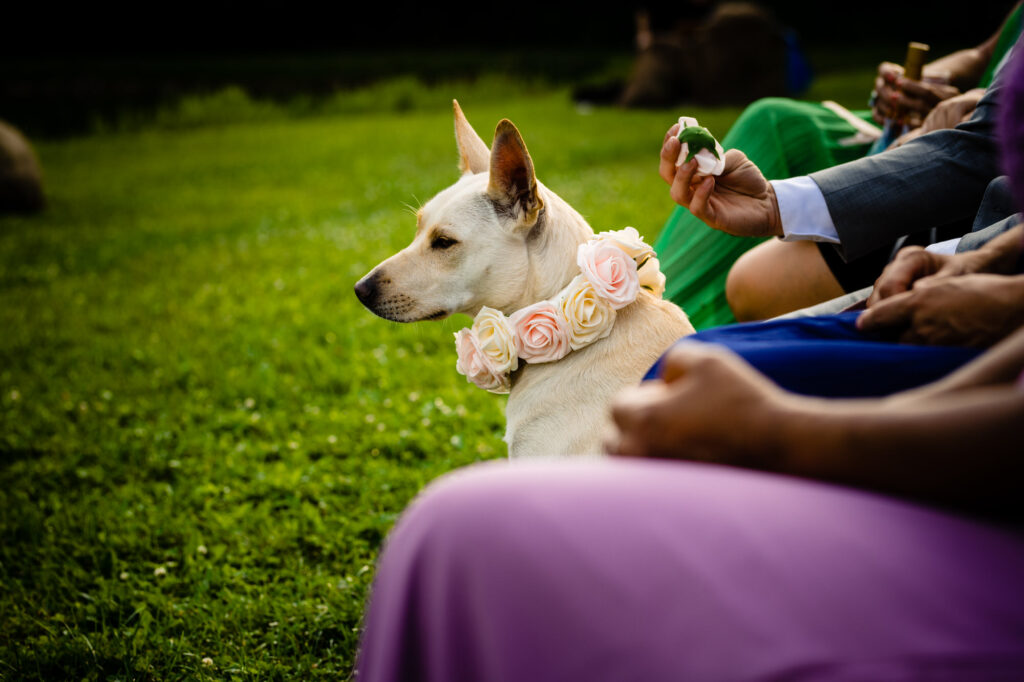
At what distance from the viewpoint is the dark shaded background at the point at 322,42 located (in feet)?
64.1

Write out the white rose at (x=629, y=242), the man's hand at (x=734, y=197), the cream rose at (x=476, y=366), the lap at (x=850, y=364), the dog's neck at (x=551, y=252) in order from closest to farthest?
the lap at (x=850, y=364)
the man's hand at (x=734, y=197)
the white rose at (x=629, y=242)
the cream rose at (x=476, y=366)
the dog's neck at (x=551, y=252)

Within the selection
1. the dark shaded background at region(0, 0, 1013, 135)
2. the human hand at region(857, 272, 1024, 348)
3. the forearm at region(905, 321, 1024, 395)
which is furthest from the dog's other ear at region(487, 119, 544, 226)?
the dark shaded background at region(0, 0, 1013, 135)

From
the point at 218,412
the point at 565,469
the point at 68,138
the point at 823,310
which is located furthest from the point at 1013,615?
the point at 68,138

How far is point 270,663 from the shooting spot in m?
2.48

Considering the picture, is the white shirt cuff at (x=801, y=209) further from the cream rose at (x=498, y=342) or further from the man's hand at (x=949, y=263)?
the cream rose at (x=498, y=342)

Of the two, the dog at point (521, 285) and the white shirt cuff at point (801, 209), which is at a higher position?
the white shirt cuff at point (801, 209)

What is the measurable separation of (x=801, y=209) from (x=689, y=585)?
1.57 m

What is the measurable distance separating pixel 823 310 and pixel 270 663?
6.48 feet

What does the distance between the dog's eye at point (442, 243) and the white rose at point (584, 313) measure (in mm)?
535

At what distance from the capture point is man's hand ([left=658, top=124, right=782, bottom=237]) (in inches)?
86.3

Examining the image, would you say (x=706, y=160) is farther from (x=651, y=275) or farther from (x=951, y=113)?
(x=951, y=113)

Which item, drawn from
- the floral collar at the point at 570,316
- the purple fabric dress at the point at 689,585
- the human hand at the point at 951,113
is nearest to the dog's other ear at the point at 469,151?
the floral collar at the point at 570,316

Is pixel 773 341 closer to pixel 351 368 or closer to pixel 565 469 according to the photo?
pixel 565 469

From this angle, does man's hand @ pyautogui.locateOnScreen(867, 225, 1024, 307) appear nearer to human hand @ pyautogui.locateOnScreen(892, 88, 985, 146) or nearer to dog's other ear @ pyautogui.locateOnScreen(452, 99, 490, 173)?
human hand @ pyautogui.locateOnScreen(892, 88, 985, 146)
